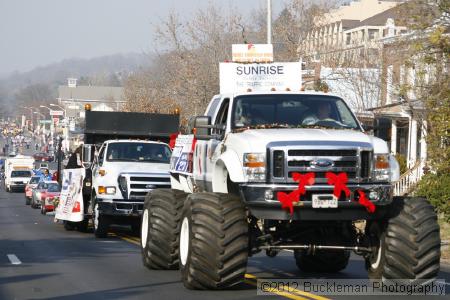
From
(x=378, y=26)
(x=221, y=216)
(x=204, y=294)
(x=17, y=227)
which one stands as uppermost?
(x=378, y=26)

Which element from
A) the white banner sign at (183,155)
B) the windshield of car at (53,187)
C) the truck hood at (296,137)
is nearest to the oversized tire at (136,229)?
the white banner sign at (183,155)

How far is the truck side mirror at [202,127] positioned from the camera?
45.4ft

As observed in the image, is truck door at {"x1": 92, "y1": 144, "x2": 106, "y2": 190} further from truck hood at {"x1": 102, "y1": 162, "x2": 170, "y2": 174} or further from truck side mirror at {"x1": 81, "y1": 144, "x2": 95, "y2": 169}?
truck hood at {"x1": 102, "y1": 162, "x2": 170, "y2": 174}

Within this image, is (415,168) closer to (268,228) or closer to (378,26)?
(268,228)

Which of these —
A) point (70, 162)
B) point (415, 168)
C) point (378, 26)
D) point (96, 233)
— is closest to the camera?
point (96, 233)

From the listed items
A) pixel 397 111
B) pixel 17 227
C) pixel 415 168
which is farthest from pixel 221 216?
pixel 397 111

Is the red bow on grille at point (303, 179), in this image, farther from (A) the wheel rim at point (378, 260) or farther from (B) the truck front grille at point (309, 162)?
(A) the wheel rim at point (378, 260)

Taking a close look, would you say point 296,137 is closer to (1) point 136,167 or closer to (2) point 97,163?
(1) point 136,167

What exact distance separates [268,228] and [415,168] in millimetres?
24900

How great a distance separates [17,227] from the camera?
32250 millimetres

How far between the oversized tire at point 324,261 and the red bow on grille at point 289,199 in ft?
10.9

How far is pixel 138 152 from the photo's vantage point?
2559cm

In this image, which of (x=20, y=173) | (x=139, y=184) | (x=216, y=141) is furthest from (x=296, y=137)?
(x=20, y=173)

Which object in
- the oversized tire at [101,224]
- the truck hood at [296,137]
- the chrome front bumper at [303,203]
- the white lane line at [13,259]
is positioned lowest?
the oversized tire at [101,224]
